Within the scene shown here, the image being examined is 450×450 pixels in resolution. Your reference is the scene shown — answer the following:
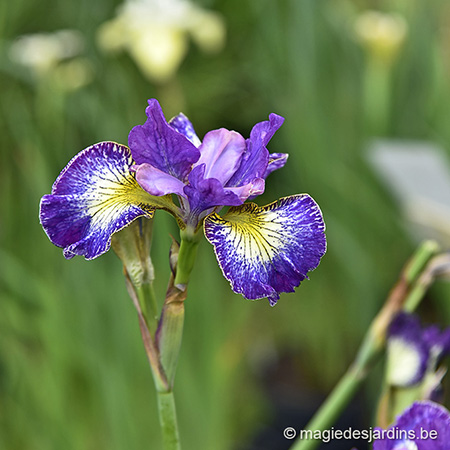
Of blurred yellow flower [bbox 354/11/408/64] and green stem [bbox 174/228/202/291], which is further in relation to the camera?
blurred yellow flower [bbox 354/11/408/64]

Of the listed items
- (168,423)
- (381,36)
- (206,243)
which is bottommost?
(206,243)

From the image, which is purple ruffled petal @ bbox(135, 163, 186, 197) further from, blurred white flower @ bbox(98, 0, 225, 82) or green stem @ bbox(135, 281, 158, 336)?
blurred white flower @ bbox(98, 0, 225, 82)

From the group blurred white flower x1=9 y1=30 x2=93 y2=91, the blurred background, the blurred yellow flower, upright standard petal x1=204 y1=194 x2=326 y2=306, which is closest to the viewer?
upright standard petal x1=204 y1=194 x2=326 y2=306

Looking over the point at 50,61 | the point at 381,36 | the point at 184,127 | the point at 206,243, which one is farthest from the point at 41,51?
the point at 184,127

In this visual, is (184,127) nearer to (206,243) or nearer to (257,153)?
(257,153)

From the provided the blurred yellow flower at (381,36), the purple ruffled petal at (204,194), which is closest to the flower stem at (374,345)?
the purple ruffled petal at (204,194)

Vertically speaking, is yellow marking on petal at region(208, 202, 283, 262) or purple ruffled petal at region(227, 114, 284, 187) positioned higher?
purple ruffled petal at region(227, 114, 284, 187)

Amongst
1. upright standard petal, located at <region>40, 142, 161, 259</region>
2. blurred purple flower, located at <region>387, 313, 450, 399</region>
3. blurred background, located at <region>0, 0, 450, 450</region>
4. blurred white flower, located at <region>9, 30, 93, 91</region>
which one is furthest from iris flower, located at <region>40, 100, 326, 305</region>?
blurred white flower, located at <region>9, 30, 93, 91</region>
